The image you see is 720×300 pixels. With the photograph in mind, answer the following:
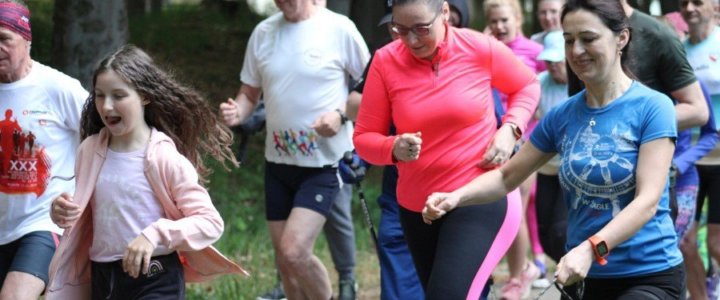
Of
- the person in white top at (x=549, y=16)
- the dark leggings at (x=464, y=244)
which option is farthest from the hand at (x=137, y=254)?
the person in white top at (x=549, y=16)

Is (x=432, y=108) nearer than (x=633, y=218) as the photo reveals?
Result: No

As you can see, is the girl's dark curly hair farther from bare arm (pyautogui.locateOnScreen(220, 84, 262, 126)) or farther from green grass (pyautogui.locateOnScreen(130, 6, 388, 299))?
Result: bare arm (pyautogui.locateOnScreen(220, 84, 262, 126))

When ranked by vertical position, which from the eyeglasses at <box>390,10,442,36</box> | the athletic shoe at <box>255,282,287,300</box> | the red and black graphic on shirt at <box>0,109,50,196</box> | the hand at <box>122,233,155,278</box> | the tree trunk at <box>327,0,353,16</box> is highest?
the eyeglasses at <box>390,10,442,36</box>

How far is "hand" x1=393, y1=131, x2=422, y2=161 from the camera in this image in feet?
17.6

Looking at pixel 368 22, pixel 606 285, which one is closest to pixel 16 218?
pixel 606 285

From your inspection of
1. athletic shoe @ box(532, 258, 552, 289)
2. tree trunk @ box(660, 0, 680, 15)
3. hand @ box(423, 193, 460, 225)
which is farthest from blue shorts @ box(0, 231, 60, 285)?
tree trunk @ box(660, 0, 680, 15)

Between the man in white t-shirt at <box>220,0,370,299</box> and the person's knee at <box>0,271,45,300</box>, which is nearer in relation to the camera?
the person's knee at <box>0,271,45,300</box>

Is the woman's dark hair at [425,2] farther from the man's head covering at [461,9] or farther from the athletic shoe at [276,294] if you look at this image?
the athletic shoe at [276,294]

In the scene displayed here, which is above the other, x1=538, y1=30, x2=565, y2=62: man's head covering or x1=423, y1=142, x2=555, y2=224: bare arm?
x1=423, y1=142, x2=555, y2=224: bare arm

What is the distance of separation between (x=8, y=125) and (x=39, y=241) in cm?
57

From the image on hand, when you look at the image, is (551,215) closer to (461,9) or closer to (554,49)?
(554,49)

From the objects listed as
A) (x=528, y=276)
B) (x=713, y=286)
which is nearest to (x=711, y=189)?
(x=713, y=286)

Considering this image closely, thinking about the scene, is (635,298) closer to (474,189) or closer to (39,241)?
(474,189)

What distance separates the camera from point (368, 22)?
50.0 feet
